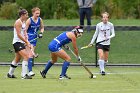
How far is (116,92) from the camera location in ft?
50.8

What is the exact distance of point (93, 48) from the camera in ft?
87.6

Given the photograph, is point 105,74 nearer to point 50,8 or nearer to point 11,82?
point 11,82

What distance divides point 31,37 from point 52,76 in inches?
51.5

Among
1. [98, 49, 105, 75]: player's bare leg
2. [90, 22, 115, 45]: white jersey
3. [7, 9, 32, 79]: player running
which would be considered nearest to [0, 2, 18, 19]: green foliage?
[90, 22, 115, 45]: white jersey

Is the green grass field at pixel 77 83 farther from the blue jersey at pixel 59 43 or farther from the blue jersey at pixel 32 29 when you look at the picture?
the blue jersey at pixel 32 29

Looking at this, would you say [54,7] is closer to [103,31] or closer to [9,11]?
[9,11]

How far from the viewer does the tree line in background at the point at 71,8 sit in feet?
127

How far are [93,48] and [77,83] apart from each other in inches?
353

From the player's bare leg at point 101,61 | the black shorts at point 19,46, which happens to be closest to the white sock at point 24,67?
the black shorts at point 19,46

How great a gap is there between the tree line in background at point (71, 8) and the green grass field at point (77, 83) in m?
16.7

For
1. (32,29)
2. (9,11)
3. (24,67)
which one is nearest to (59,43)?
(24,67)

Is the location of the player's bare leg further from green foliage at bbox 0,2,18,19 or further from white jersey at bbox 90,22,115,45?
green foliage at bbox 0,2,18,19

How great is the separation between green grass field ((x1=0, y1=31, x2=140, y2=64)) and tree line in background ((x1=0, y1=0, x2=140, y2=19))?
36.3 feet

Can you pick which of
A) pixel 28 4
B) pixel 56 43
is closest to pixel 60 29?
pixel 56 43
